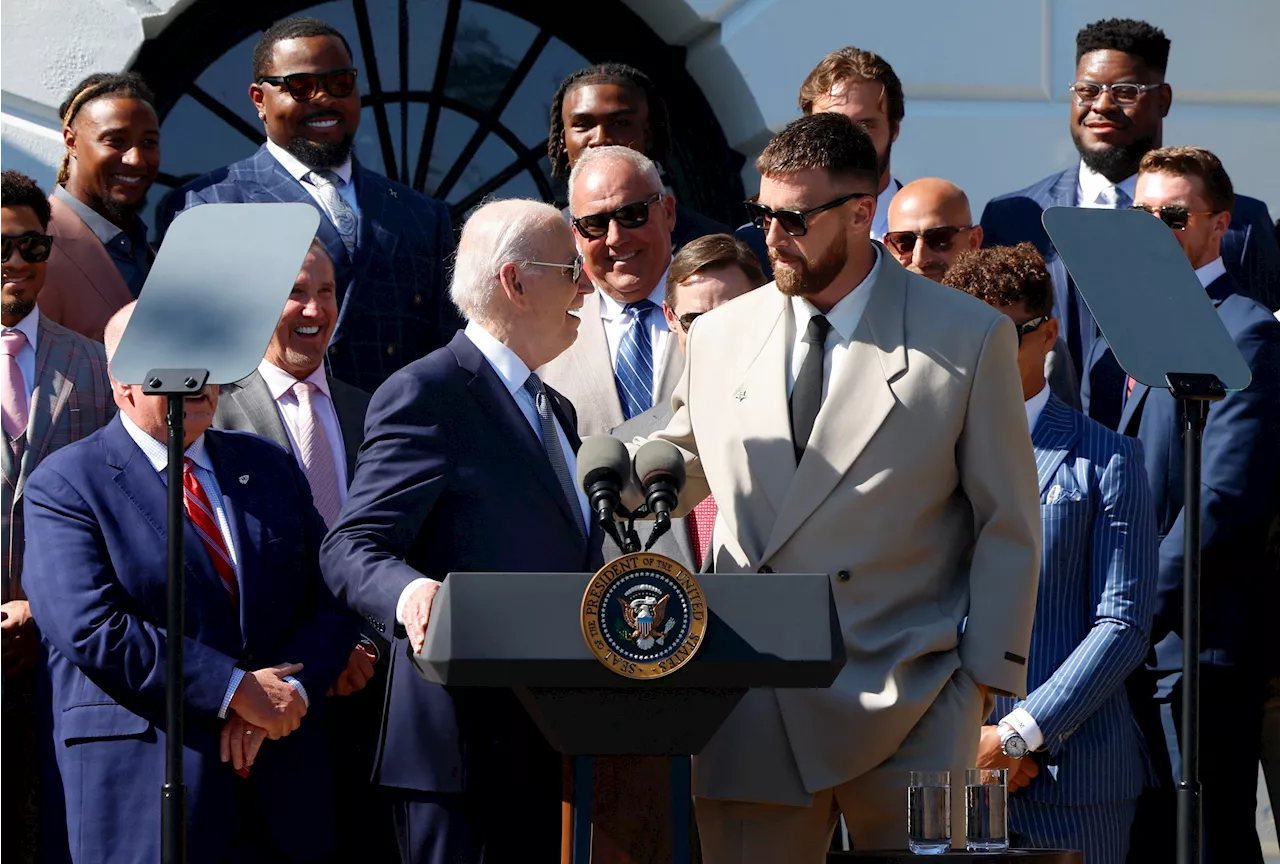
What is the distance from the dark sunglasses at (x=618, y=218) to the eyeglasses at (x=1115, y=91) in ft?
5.28

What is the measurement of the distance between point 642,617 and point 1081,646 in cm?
181

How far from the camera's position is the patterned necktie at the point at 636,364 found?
194 inches

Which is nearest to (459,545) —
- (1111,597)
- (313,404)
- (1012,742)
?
(313,404)

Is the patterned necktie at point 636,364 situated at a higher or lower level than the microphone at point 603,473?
higher

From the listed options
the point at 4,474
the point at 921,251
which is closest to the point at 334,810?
the point at 4,474

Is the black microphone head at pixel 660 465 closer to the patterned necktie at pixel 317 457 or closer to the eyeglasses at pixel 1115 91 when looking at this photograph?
the patterned necktie at pixel 317 457

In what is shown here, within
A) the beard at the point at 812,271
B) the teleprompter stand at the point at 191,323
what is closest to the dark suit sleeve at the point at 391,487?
the teleprompter stand at the point at 191,323

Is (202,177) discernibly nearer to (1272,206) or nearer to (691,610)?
(691,610)

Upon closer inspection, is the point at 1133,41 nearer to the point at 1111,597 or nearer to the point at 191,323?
the point at 1111,597

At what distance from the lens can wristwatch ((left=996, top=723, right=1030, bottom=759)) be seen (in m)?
4.37

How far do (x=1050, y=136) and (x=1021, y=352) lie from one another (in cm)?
257

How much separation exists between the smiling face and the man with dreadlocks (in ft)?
1.17

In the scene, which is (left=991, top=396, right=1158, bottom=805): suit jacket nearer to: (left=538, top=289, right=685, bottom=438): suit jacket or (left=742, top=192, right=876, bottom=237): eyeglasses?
(left=538, top=289, right=685, bottom=438): suit jacket

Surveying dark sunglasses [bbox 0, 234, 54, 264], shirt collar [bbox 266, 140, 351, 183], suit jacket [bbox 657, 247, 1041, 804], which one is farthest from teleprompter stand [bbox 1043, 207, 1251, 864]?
dark sunglasses [bbox 0, 234, 54, 264]
